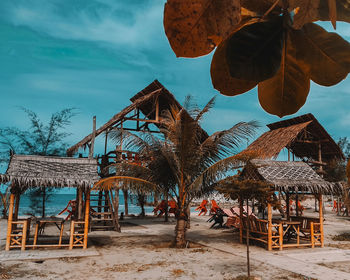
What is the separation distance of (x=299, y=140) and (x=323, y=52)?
1706 centimetres

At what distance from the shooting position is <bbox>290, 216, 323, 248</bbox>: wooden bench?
8891 millimetres

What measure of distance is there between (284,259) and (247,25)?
7.78 m

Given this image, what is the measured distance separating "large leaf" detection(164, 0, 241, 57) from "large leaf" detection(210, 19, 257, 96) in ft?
0.15

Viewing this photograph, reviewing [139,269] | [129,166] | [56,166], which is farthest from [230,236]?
[56,166]

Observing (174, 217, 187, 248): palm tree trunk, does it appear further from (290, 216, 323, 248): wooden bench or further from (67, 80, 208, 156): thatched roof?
(67, 80, 208, 156): thatched roof

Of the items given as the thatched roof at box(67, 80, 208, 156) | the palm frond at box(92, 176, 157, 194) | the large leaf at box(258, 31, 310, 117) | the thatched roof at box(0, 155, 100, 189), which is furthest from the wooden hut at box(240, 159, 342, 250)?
the large leaf at box(258, 31, 310, 117)

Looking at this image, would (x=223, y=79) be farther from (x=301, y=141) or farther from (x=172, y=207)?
(x=172, y=207)

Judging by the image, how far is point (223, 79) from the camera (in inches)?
14.3

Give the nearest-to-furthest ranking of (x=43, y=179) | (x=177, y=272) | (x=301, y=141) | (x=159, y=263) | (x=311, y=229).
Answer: (x=177, y=272) → (x=159, y=263) → (x=43, y=179) → (x=311, y=229) → (x=301, y=141)

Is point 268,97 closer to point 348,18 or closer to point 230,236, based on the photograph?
point 348,18

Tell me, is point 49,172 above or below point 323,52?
above

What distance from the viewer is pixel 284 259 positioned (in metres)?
7.18

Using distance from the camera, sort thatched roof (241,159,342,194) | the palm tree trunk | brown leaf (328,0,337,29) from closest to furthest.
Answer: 1. brown leaf (328,0,337,29)
2. the palm tree trunk
3. thatched roof (241,159,342,194)

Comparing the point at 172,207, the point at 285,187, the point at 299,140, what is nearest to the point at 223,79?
the point at 285,187
